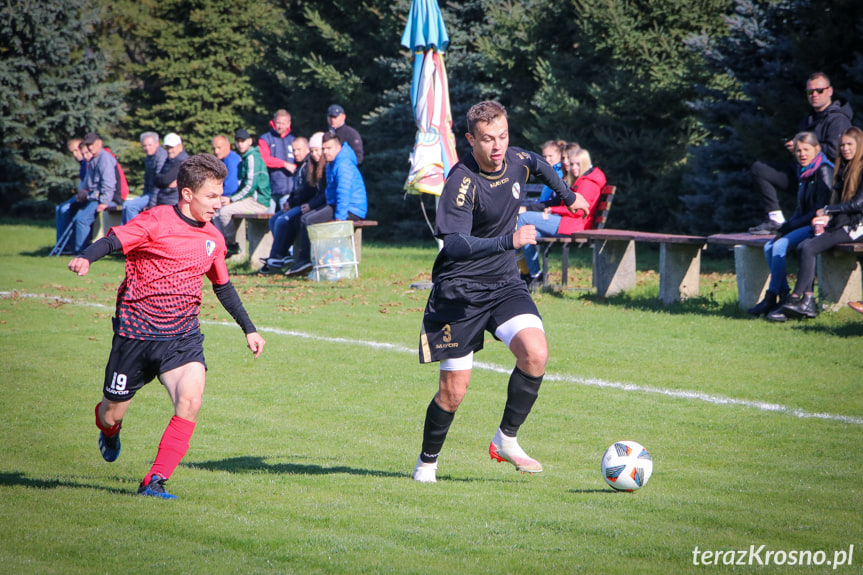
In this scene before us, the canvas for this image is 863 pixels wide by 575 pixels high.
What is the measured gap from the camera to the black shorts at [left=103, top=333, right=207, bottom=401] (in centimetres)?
523

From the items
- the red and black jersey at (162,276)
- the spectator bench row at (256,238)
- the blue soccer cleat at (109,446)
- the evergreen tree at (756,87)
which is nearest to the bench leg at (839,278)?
the evergreen tree at (756,87)

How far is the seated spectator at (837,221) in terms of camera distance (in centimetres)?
1033

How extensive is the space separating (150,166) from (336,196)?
16.7 feet

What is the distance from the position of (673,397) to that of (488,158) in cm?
336

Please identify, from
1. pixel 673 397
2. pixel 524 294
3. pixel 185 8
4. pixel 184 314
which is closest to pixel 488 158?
pixel 524 294

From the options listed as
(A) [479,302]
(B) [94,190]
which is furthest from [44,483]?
(B) [94,190]

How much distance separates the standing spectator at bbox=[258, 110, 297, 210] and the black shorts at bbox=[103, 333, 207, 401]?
44.1ft

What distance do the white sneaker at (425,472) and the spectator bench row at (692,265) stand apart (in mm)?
6858

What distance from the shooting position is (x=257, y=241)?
17906 millimetres

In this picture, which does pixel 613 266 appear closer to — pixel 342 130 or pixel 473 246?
pixel 342 130

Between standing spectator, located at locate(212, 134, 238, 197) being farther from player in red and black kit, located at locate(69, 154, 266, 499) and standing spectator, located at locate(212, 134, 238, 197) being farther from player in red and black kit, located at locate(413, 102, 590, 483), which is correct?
player in red and black kit, located at locate(413, 102, 590, 483)

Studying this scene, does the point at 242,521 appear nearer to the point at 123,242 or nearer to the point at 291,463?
the point at 291,463

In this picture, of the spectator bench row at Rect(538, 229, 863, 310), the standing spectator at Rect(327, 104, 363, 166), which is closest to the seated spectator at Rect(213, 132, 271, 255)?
the standing spectator at Rect(327, 104, 363, 166)

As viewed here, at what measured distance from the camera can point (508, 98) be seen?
2616 cm
